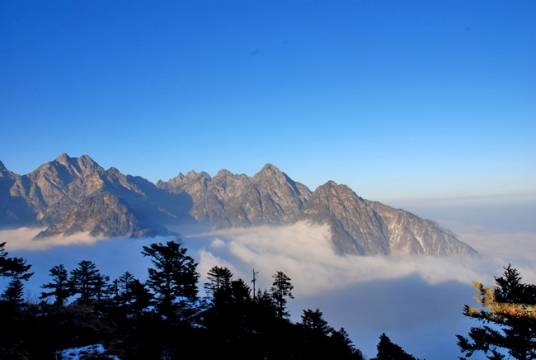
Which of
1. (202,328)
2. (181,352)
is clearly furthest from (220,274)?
(181,352)

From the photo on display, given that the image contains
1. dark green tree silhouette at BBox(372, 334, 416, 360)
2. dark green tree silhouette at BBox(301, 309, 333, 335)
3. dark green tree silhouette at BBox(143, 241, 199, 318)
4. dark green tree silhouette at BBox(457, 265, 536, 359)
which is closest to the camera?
dark green tree silhouette at BBox(457, 265, 536, 359)

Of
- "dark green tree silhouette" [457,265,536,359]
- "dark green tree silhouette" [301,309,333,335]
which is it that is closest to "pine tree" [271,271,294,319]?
"dark green tree silhouette" [301,309,333,335]

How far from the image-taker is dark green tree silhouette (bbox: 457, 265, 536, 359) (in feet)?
55.8

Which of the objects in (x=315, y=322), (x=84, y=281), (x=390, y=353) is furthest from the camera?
(x=84, y=281)

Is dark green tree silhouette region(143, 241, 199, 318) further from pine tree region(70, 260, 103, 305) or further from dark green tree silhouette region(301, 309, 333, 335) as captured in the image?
pine tree region(70, 260, 103, 305)

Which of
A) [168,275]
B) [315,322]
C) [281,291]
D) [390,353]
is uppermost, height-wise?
[168,275]

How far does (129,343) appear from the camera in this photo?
82.8 feet

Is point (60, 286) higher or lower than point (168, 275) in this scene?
lower

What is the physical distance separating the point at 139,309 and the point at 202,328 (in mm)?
9987

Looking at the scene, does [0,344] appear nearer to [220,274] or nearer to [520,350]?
[520,350]

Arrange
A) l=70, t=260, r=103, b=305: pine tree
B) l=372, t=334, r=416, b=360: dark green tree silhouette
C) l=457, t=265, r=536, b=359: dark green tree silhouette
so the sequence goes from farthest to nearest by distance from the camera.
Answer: l=70, t=260, r=103, b=305: pine tree < l=372, t=334, r=416, b=360: dark green tree silhouette < l=457, t=265, r=536, b=359: dark green tree silhouette

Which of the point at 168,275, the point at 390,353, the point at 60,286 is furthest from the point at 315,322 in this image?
the point at 60,286

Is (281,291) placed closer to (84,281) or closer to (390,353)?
(390,353)

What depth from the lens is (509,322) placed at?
57.8ft
